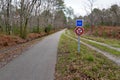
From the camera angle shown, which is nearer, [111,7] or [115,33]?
[115,33]

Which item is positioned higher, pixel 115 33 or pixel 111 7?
pixel 111 7

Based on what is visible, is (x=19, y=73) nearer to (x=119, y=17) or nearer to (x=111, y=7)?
(x=119, y=17)

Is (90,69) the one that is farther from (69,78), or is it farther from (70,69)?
(69,78)

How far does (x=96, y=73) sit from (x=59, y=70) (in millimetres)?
1768

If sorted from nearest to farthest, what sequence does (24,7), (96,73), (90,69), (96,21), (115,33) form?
(96,73) < (90,69) < (24,7) < (115,33) < (96,21)

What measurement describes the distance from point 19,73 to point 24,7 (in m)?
29.5

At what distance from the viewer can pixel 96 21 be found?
291 ft

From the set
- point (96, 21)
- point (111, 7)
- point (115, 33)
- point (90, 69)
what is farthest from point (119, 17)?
point (90, 69)

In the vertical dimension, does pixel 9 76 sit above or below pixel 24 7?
below

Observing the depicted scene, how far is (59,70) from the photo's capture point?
952cm

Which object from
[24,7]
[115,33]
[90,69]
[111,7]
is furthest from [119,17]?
[90,69]

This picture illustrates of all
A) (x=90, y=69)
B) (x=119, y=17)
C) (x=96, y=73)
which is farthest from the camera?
(x=119, y=17)

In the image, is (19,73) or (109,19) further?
(109,19)

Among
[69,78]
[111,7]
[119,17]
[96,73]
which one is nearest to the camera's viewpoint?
[69,78]
